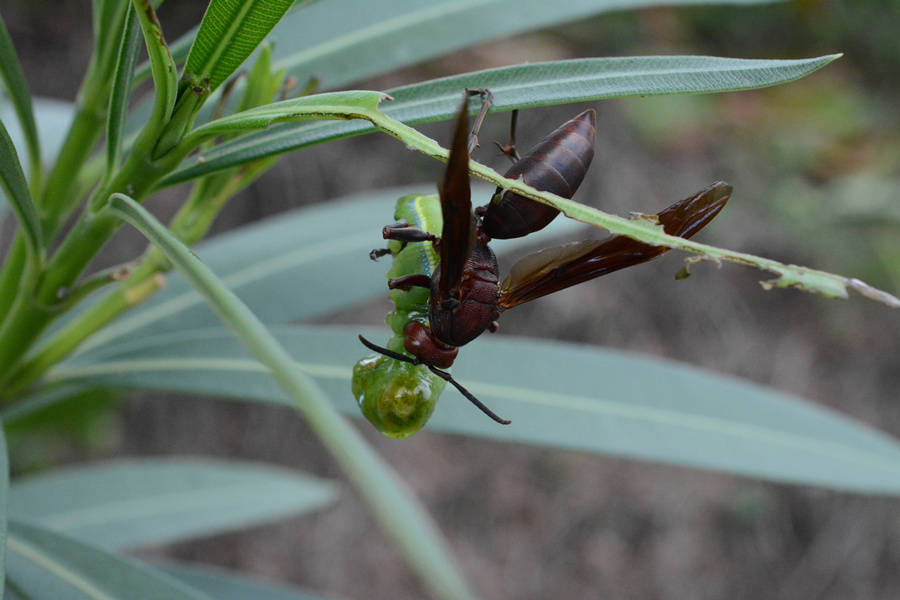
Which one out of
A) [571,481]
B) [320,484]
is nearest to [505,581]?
[571,481]

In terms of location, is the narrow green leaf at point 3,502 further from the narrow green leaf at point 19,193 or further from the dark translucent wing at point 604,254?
the dark translucent wing at point 604,254

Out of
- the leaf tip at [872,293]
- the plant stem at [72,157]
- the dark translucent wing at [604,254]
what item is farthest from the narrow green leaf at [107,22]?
the leaf tip at [872,293]

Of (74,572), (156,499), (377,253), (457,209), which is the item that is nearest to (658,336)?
(156,499)

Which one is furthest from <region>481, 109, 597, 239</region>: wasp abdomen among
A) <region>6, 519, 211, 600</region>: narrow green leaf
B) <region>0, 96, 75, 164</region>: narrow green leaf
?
<region>0, 96, 75, 164</region>: narrow green leaf

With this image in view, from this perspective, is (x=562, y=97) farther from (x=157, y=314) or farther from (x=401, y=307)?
(x=157, y=314)

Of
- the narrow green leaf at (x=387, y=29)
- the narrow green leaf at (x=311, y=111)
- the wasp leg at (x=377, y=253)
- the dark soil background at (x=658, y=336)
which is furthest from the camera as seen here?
the dark soil background at (x=658, y=336)

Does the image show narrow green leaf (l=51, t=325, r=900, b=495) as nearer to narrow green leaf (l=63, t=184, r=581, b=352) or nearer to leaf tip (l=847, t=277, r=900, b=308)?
narrow green leaf (l=63, t=184, r=581, b=352)

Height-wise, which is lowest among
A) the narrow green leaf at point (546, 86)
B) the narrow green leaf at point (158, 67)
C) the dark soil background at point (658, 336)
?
the dark soil background at point (658, 336)
